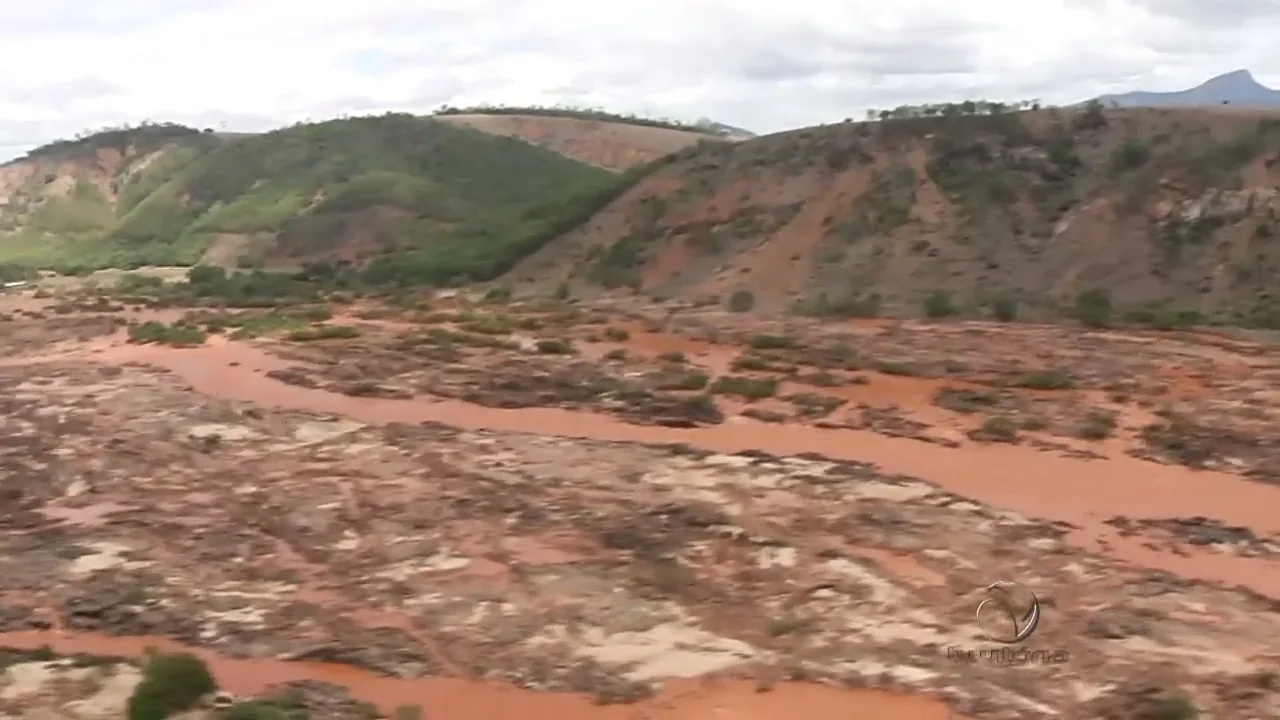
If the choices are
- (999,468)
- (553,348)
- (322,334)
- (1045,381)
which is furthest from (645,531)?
(322,334)

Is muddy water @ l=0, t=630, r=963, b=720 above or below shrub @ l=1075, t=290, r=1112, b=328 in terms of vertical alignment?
below

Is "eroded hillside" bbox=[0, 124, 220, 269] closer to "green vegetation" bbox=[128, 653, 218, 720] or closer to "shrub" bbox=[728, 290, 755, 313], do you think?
"shrub" bbox=[728, 290, 755, 313]

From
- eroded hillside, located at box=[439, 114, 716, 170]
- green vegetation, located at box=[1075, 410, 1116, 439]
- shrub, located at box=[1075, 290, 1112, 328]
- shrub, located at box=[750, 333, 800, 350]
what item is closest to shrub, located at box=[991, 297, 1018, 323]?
shrub, located at box=[1075, 290, 1112, 328]

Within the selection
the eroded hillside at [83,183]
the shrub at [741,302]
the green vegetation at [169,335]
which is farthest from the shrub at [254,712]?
the eroded hillside at [83,183]

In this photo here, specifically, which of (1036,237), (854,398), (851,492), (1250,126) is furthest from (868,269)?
(851,492)

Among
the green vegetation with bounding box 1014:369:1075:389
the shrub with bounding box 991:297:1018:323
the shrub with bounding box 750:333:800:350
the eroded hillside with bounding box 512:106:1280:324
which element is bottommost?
the green vegetation with bounding box 1014:369:1075:389

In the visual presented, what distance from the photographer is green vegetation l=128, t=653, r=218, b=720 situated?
8.93m

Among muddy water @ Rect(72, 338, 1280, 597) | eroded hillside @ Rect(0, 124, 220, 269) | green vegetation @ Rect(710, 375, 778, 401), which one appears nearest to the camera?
muddy water @ Rect(72, 338, 1280, 597)

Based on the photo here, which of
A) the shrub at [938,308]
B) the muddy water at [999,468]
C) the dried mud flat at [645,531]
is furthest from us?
the shrub at [938,308]

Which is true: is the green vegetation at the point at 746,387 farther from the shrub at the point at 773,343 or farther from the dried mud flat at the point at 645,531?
the shrub at the point at 773,343

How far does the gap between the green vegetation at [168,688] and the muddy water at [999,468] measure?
959 centimetres

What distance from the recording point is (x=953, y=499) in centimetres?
1496

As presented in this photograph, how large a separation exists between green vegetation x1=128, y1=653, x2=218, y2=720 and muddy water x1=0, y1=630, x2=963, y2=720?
73 centimetres

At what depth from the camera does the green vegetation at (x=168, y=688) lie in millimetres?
8930
